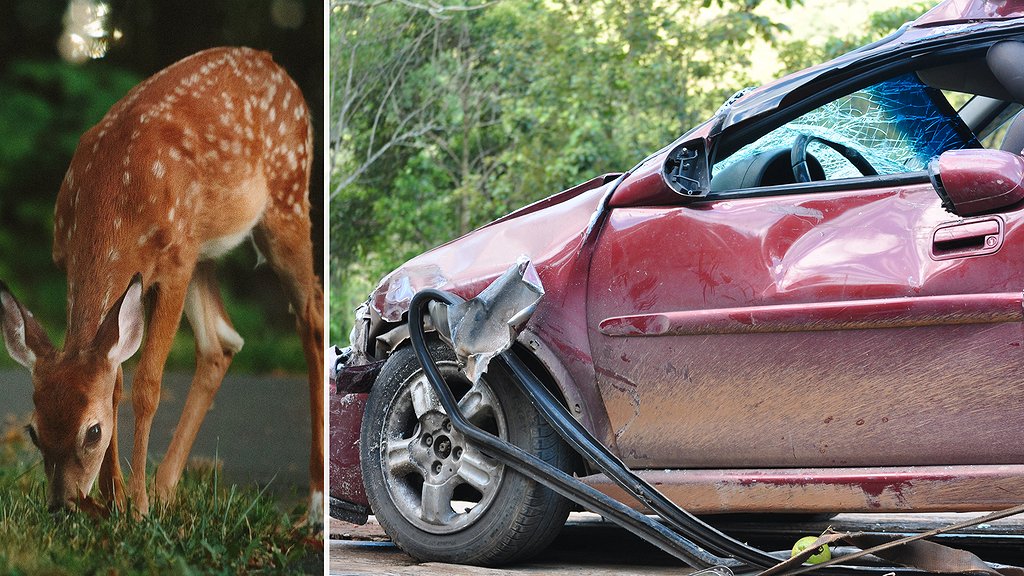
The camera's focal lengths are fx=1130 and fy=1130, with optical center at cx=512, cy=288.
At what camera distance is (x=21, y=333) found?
286 cm

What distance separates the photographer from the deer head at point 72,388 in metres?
2.85

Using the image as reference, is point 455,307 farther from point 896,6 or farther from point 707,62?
point 896,6

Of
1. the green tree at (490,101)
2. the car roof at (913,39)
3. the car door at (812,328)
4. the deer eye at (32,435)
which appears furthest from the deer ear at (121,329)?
the green tree at (490,101)

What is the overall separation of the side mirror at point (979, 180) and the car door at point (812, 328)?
0.05m

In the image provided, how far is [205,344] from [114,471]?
39 centimetres

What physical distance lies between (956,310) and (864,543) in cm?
77

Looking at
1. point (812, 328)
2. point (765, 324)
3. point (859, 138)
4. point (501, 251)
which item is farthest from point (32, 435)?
point (859, 138)

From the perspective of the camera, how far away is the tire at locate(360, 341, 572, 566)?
3.99m

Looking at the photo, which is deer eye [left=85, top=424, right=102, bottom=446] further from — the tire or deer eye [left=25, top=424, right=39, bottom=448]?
the tire

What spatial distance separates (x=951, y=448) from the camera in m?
3.48

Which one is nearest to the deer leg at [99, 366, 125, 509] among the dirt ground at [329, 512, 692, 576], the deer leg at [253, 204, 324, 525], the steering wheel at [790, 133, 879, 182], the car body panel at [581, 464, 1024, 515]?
the deer leg at [253, 204, 324, 525]

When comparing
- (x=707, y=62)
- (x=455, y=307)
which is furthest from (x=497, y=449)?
(x=707, y=62)

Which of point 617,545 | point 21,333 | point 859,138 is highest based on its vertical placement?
point 859,138

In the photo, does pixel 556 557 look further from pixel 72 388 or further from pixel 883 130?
pixel 72 388
